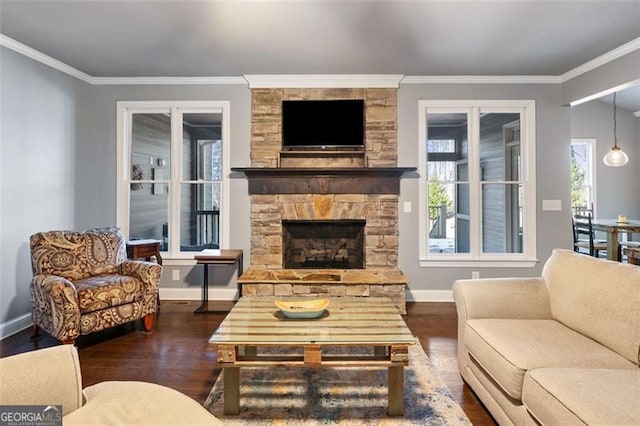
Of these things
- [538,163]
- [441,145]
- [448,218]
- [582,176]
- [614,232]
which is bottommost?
[614,232]

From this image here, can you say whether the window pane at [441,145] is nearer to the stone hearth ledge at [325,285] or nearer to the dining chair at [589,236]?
the stone hearth ledge at [325,285]

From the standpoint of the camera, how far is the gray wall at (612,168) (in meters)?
6.57

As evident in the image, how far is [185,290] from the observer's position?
4.35 meters

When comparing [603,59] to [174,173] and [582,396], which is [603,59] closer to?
[582,396]

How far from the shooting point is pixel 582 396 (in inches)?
51.9

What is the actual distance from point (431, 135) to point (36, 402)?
434 cm

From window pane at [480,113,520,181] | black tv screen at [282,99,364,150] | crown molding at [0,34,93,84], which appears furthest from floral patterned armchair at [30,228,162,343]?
window pane at [480,113,520,181]

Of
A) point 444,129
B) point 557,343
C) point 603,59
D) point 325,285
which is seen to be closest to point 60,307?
point 325,285

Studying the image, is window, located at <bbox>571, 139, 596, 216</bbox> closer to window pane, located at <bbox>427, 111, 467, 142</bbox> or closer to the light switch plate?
the light switch plate

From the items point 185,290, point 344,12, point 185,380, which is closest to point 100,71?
point 185,290

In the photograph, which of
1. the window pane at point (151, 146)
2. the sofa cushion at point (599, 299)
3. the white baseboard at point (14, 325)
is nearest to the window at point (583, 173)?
the sofa cushion at point (599, 299)

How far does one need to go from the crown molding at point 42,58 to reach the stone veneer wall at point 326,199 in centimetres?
204

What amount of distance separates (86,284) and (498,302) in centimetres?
325

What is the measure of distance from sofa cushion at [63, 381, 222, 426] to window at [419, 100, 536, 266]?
11.5 feet
